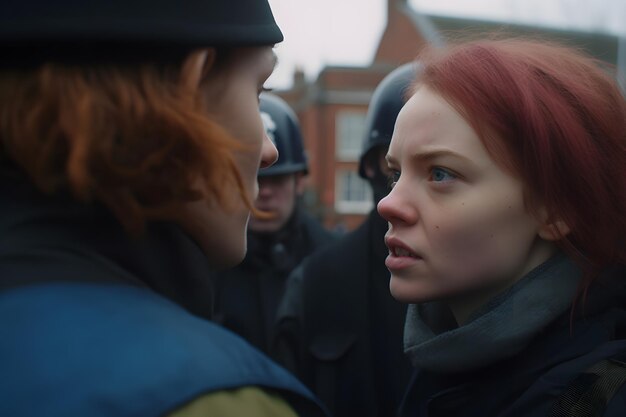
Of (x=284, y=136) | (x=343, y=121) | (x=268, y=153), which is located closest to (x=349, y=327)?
(x=268, y=153)

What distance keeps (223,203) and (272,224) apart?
3.09 m

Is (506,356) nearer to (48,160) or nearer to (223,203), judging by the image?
(223,203)

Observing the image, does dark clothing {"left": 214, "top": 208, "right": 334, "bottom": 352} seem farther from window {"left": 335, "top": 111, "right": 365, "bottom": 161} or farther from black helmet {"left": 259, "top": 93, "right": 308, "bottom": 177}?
window {"left": 335, "top": 111, "right": 365, "bottom": 161}

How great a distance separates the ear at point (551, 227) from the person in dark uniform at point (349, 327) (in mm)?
989

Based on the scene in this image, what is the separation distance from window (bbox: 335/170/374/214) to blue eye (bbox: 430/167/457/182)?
30.6m

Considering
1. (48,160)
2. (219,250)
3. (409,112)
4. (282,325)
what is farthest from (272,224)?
(48,160)

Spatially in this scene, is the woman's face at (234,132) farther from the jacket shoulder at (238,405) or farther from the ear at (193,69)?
the jacket shoulder at (238,405)

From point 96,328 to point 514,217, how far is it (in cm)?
91

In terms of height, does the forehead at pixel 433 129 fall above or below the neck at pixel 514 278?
above

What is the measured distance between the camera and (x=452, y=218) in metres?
1.37

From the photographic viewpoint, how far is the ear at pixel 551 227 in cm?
135

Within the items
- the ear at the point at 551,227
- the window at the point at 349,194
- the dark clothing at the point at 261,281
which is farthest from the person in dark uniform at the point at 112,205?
the window at the point at 349,194

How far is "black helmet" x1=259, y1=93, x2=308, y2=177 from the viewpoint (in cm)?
430

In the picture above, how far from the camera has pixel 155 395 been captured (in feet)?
2.49
